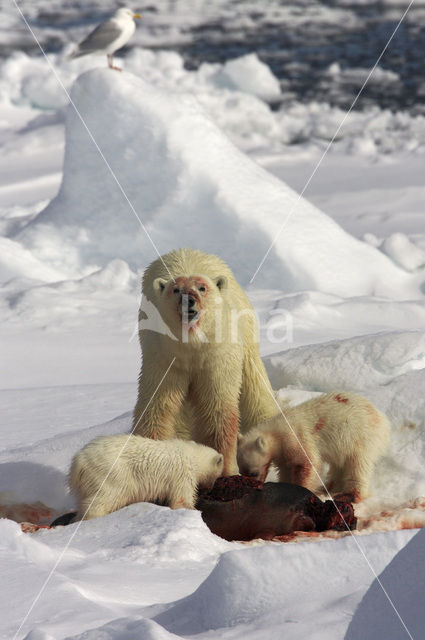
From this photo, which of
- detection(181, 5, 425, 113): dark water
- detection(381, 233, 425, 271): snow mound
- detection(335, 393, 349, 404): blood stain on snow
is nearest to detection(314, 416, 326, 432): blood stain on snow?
detection(335, 393, 349, 404): blood stain on snow

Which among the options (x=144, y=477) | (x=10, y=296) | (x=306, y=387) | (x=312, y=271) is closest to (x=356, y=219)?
(x=312, y=271)

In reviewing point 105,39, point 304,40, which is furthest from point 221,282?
point 304,40

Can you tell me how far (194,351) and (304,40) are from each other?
24.0 meters

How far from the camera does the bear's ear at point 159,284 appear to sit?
3912mm

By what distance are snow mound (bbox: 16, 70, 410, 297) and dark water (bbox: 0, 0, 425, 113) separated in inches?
417

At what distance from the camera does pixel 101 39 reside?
1088cm

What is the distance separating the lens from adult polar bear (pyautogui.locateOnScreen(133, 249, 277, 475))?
12.7ft

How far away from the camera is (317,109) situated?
60.7 feet

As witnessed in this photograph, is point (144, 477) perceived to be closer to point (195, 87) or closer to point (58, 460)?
point (58, 460)

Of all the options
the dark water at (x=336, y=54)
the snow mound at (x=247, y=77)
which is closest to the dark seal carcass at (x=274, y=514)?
the snow mound at (x=247, y=77)

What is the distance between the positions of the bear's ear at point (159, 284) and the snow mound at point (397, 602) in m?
1.97

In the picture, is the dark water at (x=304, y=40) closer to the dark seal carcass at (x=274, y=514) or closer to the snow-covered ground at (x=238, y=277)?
the snow-covered ground at (x=238, y=277)

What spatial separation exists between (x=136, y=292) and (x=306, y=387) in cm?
427

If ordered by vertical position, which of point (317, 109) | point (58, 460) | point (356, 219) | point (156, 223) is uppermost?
point (58, 460)
